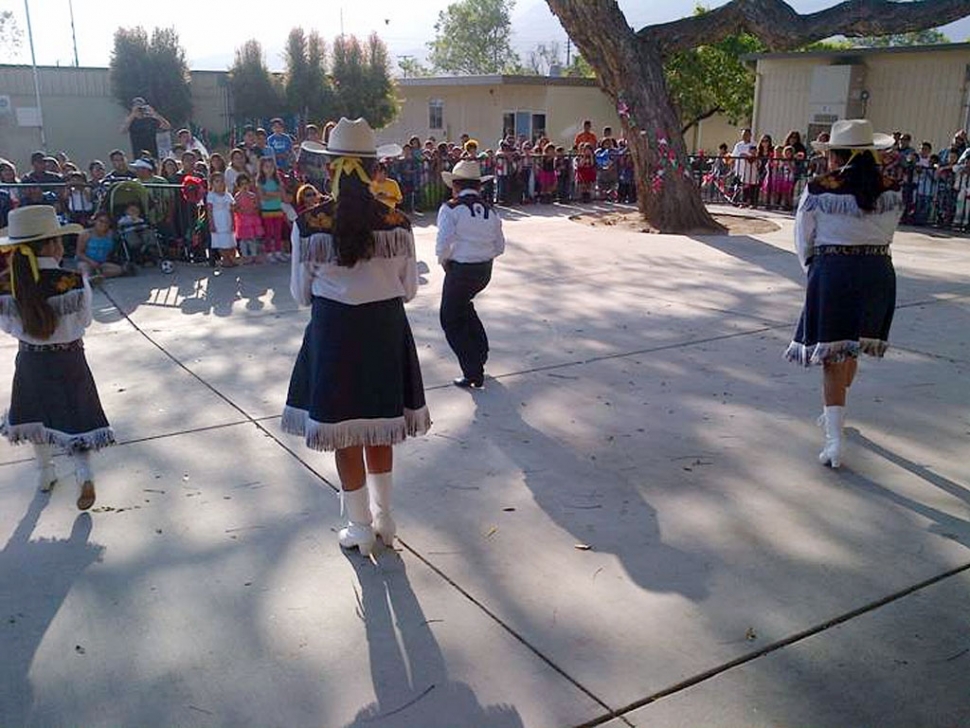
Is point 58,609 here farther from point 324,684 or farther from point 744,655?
point 744,655

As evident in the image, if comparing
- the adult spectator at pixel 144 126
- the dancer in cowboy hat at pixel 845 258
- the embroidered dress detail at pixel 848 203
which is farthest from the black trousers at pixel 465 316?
the adult spectator at pixel 144 126

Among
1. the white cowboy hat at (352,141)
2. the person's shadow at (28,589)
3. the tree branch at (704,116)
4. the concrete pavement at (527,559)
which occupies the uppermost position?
the tree branch at (704,116)

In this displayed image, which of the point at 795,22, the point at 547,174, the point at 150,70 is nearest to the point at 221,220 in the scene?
the point at 795,22

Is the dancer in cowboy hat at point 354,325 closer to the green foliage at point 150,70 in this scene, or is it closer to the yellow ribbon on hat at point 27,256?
the yellow ribbon on hat at point 27,256

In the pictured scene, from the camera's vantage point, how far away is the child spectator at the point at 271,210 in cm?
1202

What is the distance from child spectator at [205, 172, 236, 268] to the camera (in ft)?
37.6

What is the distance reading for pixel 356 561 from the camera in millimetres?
3986

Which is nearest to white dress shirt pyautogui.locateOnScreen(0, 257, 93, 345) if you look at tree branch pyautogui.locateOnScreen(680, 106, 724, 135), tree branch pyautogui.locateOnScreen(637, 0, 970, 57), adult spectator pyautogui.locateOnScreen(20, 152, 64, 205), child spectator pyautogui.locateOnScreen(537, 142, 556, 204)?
adult spectator pyautogui.locateOnScreen(20, 152, 64, 205)

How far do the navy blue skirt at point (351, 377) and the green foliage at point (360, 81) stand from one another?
28998 millimetres

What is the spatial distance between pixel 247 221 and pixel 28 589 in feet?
28.1

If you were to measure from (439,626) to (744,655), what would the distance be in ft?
3.65

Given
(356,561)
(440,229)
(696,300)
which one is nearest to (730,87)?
(696,300)

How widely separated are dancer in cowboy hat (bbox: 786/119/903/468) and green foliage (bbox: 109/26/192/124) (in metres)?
26.8

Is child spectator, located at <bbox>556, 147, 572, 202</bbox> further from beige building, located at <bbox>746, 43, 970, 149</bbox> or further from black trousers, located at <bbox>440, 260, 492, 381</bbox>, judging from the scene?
black trousers, located at <bbox>440, 260, 492, 381</bbox>
